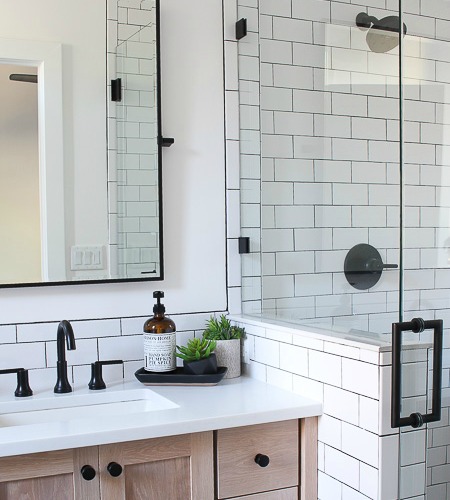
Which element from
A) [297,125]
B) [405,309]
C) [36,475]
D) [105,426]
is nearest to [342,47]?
[297,125]

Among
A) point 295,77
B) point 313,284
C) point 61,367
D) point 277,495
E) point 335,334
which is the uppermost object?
point 295,77

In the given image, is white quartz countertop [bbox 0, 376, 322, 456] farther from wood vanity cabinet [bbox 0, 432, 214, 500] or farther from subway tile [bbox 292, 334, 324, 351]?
subway tile [bbox 292, 334, 324, 351]

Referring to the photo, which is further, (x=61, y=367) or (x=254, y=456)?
(x=61, y=367)

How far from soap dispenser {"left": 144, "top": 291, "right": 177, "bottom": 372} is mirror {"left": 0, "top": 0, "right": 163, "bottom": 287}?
5.6 inches

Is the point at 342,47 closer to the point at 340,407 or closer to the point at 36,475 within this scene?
the point at 340,407

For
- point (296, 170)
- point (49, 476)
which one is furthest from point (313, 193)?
point (49, 476)

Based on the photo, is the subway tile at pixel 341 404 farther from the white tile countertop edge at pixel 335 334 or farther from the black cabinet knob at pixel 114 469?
the black cabinet knob at pixel 114 469

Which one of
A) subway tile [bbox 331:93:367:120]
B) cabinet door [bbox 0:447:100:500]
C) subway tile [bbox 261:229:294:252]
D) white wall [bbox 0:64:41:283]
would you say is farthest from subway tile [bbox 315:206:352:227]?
cabinet door [bbox 0:447:100:500]

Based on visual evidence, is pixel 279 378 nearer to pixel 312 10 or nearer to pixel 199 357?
pixel 199 357

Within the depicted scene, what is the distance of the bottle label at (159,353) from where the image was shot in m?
2.03

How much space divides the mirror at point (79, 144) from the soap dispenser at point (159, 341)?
0.14 m

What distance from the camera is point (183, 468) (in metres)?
1.66

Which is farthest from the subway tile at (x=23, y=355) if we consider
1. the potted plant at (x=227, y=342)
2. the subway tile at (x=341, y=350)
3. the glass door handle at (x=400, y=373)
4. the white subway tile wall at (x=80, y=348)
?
the glass door handle at (x=400, y=373)

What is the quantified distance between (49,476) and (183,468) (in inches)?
13.1
